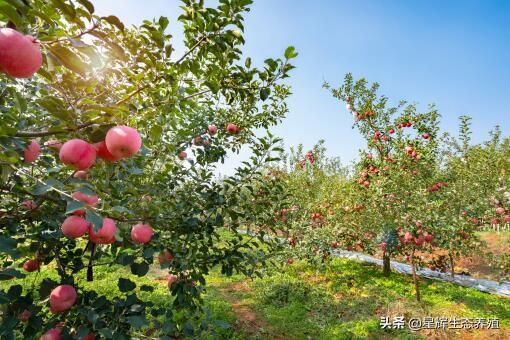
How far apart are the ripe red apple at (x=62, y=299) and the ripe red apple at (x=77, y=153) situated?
4.39 ft

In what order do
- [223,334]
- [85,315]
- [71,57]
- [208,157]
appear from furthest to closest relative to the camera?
[223,334]
[208,157]
[85,315]
[71,57]

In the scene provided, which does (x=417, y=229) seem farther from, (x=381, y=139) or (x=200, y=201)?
(x=200, y=201)

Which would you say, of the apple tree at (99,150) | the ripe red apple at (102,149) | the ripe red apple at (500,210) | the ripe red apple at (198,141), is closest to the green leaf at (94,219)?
the apple tree at (99,150)

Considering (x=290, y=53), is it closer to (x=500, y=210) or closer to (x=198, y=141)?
(x=198, y=141)

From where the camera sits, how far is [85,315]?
206cm

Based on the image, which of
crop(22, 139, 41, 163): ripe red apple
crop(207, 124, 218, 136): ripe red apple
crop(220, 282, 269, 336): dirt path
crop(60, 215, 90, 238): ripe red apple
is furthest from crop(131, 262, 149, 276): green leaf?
crop(220, 282, 269, 336): dirt path

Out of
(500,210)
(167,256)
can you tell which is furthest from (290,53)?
(500,210)

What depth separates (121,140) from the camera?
1.19 metres

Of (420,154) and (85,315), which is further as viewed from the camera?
(420,154)

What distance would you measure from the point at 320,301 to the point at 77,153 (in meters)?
7.25

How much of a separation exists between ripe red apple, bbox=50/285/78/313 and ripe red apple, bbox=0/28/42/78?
170cm

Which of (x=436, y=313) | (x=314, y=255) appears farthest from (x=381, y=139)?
(x=436, y=313)

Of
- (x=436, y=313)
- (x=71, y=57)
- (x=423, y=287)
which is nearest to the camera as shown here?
(x=71, y=57)

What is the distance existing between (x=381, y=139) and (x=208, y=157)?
6.55 metres
